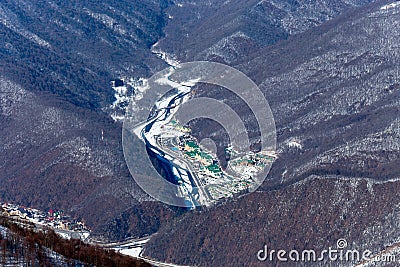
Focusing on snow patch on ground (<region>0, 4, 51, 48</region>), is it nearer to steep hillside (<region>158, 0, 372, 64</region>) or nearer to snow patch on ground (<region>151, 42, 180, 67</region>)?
snow patch on ground (<region>151, 42, 180, 67</region>)

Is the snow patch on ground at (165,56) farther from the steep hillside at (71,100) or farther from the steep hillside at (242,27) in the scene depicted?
the steep hillside at (71,100)

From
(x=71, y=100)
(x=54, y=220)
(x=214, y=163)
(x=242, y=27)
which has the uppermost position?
(x=242, y=27)

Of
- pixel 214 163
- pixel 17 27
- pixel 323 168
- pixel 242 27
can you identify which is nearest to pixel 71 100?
pixel 214 163

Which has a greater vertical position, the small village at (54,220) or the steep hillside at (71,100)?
the steep hillside at (71,100)

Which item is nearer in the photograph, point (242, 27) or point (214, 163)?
point (214, 163)

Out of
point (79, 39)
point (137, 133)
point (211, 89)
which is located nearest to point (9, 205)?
point (137, 133)

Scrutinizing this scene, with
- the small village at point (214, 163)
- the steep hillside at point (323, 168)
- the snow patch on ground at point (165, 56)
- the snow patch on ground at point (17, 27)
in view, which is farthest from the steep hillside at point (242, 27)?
the small village at point (214, 163)

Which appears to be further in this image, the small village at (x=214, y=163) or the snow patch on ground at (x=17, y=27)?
the snow patch on ground at (x=17, y=27)

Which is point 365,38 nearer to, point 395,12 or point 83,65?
point 395,12

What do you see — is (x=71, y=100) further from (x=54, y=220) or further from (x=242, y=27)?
(x=242, y=27)

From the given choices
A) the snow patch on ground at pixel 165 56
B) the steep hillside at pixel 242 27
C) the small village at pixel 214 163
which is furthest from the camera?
the snow patch on ground at pixel 165 56
